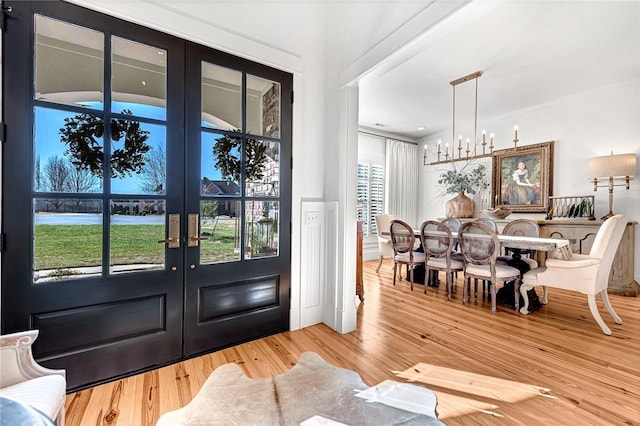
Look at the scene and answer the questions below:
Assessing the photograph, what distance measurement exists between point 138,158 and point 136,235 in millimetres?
537

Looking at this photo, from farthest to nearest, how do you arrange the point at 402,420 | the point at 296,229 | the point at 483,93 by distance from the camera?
the point at 483,93, the point at 296,229, the point at 402,420

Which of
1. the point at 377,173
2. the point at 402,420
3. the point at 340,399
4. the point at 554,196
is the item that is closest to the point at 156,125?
the point at 340,399

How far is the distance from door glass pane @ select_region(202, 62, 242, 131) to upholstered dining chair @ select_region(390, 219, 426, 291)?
2.79 meters

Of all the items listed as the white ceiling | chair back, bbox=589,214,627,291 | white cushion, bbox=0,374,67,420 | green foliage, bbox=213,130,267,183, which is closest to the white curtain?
the white ceiling

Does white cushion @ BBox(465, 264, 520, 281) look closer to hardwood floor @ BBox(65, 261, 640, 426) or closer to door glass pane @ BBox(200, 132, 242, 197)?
hardwood floor @ BBox(65, 261, 640, 426)

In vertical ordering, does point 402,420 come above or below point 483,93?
below

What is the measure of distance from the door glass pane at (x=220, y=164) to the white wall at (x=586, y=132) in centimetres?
540

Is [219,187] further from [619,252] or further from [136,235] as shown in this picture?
Answer: [619,252]

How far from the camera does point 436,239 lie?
3.84m

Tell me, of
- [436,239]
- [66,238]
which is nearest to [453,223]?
[436,239]

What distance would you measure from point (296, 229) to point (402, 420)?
5.39ft

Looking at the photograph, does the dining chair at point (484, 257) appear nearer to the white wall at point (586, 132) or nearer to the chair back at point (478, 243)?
the chair back at point (478, 243)

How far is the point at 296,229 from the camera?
263 cm

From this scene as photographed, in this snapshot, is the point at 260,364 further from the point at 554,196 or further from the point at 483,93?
the point at 554,196
